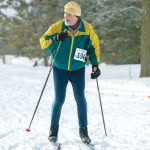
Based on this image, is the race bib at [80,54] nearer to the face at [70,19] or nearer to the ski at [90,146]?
the face at [70,19]

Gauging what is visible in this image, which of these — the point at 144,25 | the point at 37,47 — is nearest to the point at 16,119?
the point at 144,25

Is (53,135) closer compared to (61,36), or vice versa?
(61,36)

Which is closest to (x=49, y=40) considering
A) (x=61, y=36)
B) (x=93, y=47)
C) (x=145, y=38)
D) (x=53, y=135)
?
(x=61, y=36)

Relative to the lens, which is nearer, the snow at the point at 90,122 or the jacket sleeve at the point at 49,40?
the jacket sleeve at the point at 49,40

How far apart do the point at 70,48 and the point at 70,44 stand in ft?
0.18

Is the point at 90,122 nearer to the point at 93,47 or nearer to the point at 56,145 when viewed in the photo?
the point at 56,145

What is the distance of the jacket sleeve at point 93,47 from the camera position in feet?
19.3

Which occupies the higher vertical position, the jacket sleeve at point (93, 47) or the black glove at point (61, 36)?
the black glove at point (61, 36)

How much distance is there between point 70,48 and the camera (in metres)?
5.81

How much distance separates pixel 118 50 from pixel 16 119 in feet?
62.7

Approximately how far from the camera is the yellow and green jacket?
5.77m

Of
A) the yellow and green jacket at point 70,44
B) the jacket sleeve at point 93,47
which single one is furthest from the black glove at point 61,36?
the jacket sleeve at point 93,47

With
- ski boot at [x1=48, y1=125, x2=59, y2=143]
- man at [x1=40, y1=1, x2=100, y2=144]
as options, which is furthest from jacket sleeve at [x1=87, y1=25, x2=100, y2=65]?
ski boot at [x1=48, y1=125, x2=59, y2=143]

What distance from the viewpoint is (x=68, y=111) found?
8977 mm
